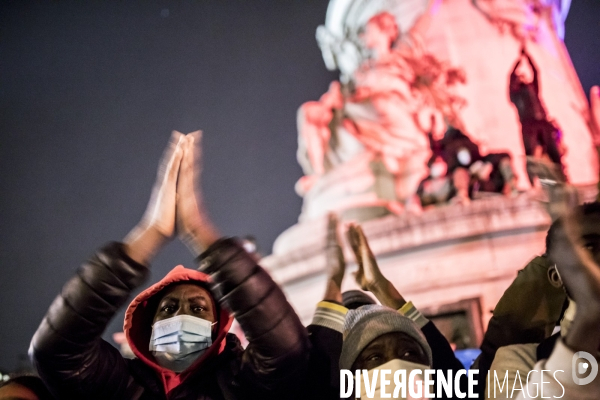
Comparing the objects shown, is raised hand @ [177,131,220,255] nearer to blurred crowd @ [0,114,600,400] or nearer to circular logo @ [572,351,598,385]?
blurred crowd @ [0,114,600,400]

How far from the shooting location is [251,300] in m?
2.08

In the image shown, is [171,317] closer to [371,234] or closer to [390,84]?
[371,234]

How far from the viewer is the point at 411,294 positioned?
6.77m

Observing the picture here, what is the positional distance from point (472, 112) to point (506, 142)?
33.6 inches

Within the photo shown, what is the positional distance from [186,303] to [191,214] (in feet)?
2.00

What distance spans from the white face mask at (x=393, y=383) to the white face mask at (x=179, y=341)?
710 millimetres

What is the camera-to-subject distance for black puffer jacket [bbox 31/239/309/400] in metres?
2.05

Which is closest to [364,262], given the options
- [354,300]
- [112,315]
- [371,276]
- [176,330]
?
[371,276]

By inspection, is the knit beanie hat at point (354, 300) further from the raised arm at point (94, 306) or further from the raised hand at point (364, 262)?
the raised arm at point (94, 306)

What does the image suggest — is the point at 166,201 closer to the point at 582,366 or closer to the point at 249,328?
the point at 249,328

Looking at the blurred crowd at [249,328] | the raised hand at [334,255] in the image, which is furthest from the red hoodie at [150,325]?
the raised hand at [334,255]

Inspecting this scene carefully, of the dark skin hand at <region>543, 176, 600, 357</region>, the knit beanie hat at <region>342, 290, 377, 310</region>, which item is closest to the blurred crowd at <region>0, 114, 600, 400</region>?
the dark skin hand at <region>543, 176, 600, 357</region>

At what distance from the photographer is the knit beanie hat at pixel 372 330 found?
2348 millimetres

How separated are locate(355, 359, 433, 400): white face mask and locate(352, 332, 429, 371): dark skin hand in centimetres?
2
